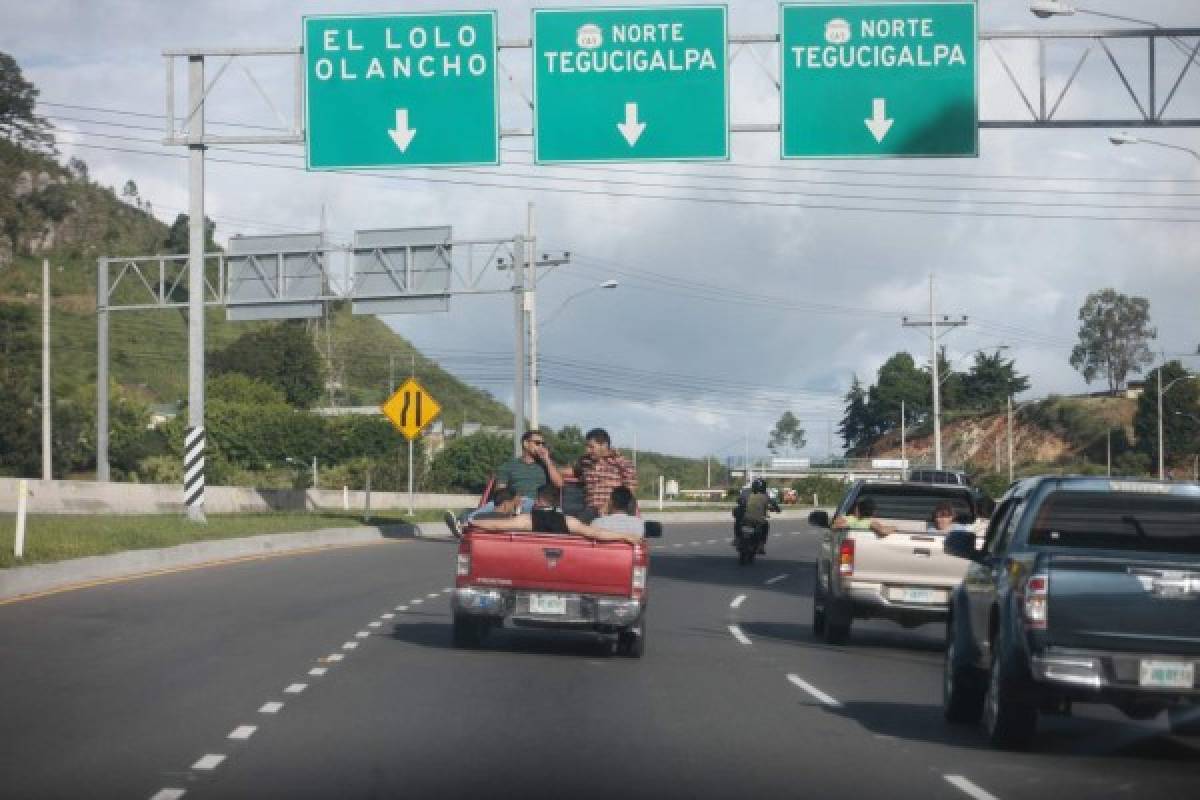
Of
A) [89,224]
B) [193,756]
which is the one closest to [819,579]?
[193,756]

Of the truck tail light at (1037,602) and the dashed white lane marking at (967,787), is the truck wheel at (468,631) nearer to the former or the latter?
the truck tail light at (1037,602)

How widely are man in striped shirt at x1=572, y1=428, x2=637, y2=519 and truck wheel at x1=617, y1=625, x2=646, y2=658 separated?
1976 mm

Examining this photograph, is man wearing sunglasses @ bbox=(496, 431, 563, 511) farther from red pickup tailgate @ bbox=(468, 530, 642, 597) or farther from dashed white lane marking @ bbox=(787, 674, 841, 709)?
dashed white lane marking @ bbox=(787, 674, 841, 709)

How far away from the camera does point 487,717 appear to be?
539 inches

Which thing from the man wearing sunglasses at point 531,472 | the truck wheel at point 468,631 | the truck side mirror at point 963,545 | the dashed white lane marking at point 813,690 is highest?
the man wearing sunglasses at point 531,472

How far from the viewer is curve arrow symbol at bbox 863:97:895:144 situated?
30062mm

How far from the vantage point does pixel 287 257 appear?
52.2 metres

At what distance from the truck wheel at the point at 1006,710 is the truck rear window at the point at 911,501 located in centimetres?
1045

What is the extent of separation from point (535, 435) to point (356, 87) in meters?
12.0

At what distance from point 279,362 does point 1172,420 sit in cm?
6072

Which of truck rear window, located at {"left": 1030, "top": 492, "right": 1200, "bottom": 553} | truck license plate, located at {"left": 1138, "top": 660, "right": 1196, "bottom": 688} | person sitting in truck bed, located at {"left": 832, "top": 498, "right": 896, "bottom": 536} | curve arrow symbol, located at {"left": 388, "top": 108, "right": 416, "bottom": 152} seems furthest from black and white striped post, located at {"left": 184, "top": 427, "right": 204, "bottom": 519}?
truck license plate, located at {"left": 1138, "top": 660, "right": 1196, "bottom": 688}

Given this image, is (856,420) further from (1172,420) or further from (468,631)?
(468,631)

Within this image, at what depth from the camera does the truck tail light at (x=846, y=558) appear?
21.0 m

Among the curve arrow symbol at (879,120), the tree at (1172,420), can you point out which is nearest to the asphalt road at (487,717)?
the curve arrow symbol at (879,120)
